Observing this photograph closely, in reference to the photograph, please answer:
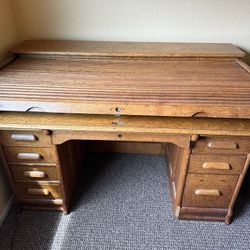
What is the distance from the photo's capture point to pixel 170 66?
128 centimetres

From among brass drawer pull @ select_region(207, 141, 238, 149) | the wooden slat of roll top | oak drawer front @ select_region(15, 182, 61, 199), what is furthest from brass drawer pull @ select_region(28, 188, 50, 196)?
brass drawer pull @ select_region(207, 141, 238, 149)

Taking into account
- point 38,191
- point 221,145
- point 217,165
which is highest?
point 221,145

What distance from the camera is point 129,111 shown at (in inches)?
37.6

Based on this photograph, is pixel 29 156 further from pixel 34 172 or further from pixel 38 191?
pixel 38 191

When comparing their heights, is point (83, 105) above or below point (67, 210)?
above

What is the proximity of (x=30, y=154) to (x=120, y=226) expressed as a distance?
2.14 ft

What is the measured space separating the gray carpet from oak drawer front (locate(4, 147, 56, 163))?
16.9 inches

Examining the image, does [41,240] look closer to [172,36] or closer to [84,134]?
[84,134]

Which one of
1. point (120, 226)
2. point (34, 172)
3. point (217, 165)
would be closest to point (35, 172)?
point (34, 172)

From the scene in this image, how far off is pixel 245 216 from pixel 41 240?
1191 mm

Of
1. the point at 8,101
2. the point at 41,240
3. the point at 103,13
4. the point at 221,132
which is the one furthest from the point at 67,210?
the point at 103,13

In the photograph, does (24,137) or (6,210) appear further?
(6,210)

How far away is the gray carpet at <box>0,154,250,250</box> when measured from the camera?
1249 mm

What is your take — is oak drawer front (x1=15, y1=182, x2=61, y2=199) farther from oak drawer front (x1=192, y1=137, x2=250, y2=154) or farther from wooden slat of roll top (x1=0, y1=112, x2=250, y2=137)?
oak drawer front (x1=192, y1=137, x2=250, y2=154)
